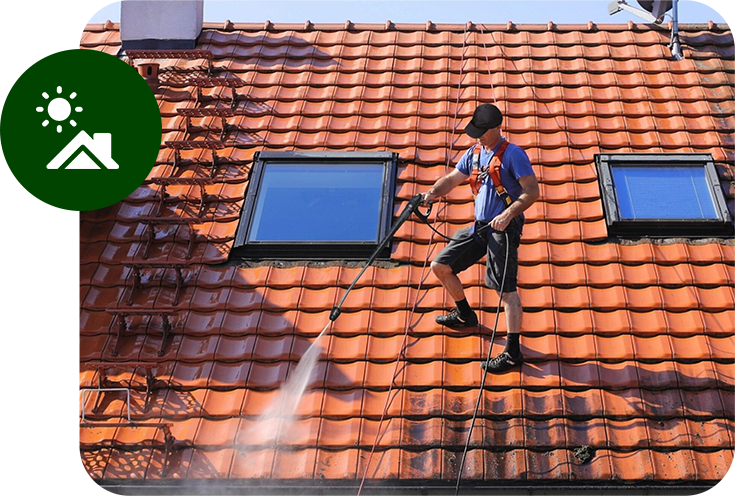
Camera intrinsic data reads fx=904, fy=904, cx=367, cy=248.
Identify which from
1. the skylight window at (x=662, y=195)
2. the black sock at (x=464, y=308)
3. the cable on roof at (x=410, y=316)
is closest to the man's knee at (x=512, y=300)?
the black sock at (x=464, y=308)

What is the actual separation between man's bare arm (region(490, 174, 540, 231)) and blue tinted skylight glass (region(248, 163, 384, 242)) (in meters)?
1.40

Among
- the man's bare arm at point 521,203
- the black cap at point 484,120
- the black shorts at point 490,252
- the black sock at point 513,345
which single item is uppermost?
the black cap at point 484,120

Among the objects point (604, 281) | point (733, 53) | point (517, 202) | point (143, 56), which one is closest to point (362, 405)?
point (517, 202)

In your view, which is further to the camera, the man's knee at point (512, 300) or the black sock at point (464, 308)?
the black sock at point (464, 308)

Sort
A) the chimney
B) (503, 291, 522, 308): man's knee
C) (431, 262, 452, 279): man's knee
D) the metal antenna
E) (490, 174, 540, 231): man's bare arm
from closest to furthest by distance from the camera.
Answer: (490, 174, 540, 231): man's bare arm < (503, 291, 522, 308): man's knee < (431, 262, 452, 279): man's knee < the metal antenna < the chimney

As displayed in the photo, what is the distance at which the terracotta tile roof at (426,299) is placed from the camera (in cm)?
573

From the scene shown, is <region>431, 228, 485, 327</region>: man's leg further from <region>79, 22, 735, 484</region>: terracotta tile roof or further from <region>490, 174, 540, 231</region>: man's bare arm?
<region>490, 174, 540, 231</region>: man's bare arm

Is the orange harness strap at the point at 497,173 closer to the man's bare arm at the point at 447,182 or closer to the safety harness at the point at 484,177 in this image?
the safety harness at the point at 484,177

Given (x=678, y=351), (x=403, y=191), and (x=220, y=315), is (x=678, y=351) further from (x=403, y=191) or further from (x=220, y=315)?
(x=220, y=315)

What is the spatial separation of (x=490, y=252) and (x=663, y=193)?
207 cm

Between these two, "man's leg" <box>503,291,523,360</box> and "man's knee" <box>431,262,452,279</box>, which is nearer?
"man's leg" <box>503,291,523,360</box>

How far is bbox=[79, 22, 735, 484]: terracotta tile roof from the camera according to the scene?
573cm

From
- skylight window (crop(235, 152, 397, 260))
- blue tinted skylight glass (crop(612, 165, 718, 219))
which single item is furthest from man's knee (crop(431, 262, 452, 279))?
blue tinted skylight glass (crop(612, 165, 718, 219))

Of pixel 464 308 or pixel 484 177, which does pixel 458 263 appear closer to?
pixel 464 308
